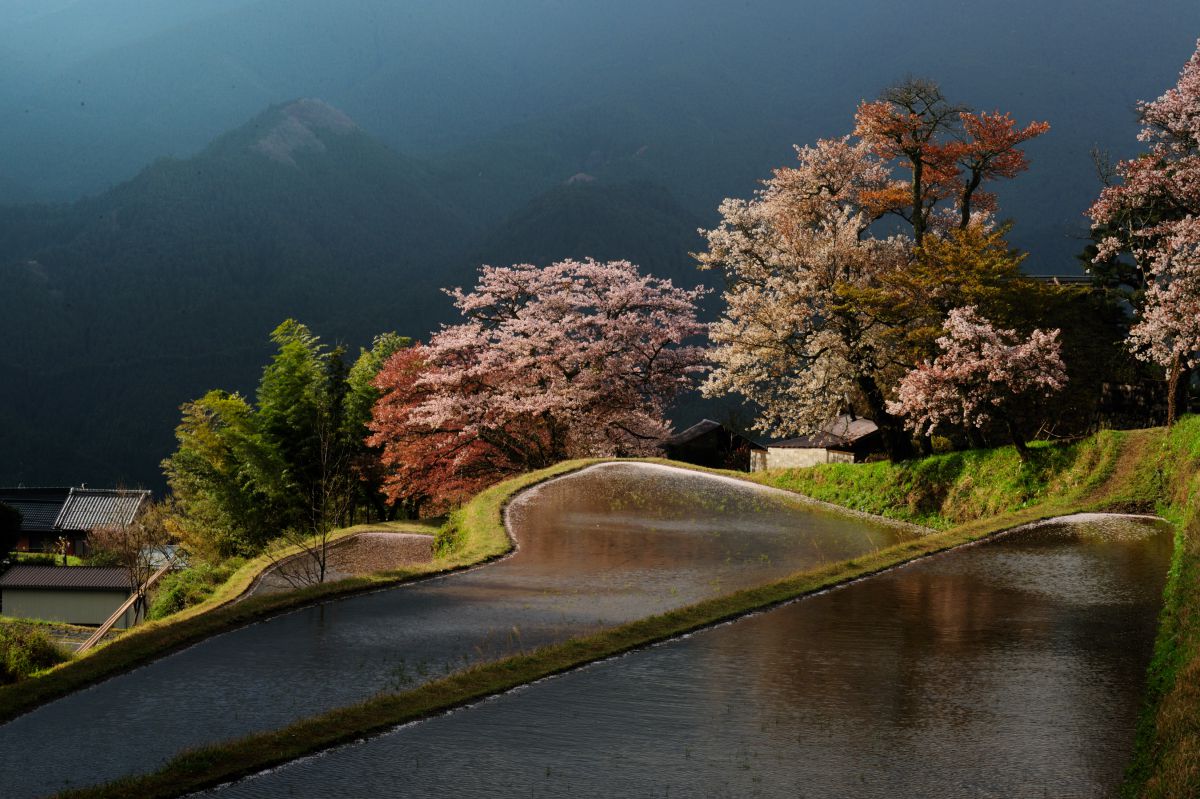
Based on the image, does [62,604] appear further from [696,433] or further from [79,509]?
[696,433]

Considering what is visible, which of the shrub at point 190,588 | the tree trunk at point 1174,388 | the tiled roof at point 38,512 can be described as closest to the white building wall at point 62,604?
the shrub at point 190,588

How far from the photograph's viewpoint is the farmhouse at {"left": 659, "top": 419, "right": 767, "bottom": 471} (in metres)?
54.0

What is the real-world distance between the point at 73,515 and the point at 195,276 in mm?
88301

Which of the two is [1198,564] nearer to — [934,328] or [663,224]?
[934,328]

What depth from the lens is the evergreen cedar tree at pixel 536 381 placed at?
3619cm

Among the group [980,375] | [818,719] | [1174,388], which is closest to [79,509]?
[980,375]

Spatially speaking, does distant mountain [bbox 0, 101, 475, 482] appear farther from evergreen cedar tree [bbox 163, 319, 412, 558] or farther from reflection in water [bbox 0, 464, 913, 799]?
reflection in water [bbox 0, 464, 913, 799]

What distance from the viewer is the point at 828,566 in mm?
17609

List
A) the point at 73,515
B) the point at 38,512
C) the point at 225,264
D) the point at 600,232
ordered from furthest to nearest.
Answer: the point at 600,232 < the point at 225,264 < the point at 38,512 < the point at 73,515

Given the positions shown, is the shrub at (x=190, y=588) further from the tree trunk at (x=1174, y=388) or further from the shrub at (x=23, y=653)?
the tree trunk at (x=1174, y=388)

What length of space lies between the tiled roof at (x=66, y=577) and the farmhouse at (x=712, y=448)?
25.6 metres

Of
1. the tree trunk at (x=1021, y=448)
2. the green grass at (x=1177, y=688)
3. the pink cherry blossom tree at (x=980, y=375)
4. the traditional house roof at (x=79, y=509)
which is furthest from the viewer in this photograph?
the traditional house roof at (x=79, y=509)

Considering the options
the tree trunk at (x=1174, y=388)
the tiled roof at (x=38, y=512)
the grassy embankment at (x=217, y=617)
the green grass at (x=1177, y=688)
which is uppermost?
the tree trunk at (x=1174, y=388)

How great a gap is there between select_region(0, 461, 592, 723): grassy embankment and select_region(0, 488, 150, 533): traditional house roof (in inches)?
1631
